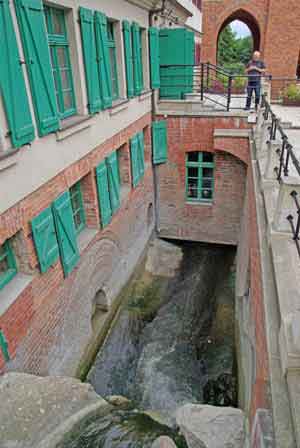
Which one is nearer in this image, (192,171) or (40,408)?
(40,408)

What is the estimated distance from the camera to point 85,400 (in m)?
4.05

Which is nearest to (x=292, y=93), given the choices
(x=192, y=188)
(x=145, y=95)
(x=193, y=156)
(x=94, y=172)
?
(x=193, y=156)

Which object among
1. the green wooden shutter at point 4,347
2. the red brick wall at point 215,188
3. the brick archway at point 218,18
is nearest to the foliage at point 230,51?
the brick archway at point 218,18

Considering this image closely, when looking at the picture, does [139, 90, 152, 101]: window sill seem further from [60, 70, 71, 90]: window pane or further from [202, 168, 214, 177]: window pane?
[60, 70, 71, 90]: window pane

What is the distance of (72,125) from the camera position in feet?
18.9

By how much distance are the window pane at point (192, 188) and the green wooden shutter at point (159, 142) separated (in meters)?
1.28

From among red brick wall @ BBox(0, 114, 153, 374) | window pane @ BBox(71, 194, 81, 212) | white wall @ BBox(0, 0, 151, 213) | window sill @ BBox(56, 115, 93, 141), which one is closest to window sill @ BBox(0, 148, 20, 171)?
white wall @ BBox(0, 0, 151, 213)

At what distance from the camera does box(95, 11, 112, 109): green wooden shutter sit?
6413mm

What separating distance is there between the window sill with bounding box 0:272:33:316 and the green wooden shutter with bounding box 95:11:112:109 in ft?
12.5

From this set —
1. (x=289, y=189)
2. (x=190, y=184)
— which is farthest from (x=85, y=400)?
(x=190, y=184)

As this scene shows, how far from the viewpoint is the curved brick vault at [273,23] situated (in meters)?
16.3

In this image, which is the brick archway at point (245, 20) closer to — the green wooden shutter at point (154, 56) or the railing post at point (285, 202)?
the green wooden shutter at point (154, 56)

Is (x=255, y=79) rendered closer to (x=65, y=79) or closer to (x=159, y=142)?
(x=159, y=142)

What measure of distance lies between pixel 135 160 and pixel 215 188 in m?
3.63
